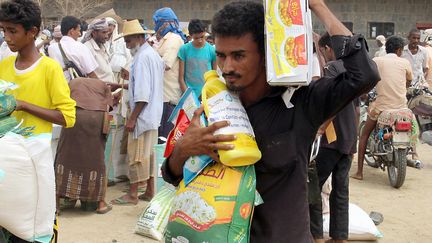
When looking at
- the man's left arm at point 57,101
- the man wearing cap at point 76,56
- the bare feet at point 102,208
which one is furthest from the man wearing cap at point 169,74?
the man's left arm at point 57,101

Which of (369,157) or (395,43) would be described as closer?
(395,43)

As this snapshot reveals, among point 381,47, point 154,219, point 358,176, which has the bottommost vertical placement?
point 358,176

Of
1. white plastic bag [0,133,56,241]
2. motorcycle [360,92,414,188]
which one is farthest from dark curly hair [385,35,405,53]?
white plastic bag [0,133,56,241]

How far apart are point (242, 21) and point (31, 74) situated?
1.53 meters

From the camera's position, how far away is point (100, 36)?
695cm

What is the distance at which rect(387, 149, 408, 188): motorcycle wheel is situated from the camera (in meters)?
7.02

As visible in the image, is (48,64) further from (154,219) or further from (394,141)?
(394,141)

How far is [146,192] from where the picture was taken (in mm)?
6301

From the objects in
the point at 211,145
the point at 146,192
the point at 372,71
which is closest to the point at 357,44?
the point at 372,71

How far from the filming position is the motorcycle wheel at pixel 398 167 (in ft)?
23.0

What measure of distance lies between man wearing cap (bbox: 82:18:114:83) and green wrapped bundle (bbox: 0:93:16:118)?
413 centimetres

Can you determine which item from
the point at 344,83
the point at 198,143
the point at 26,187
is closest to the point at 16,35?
the point at 26,187

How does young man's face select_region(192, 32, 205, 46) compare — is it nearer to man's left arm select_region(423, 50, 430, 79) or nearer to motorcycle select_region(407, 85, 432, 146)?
motorcycle select_region(407, 85, 432, 146)

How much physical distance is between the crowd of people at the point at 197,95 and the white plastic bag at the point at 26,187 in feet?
0.89
